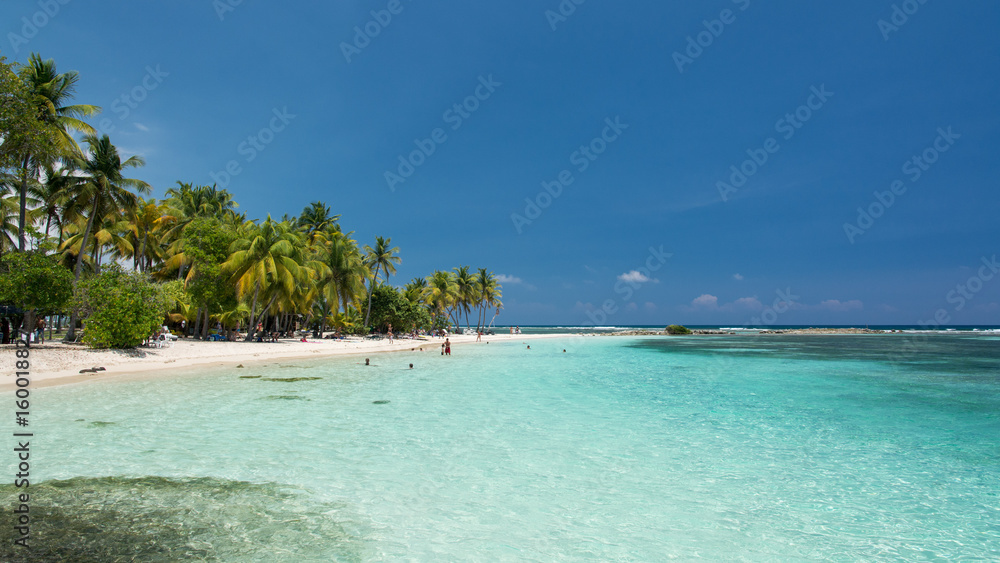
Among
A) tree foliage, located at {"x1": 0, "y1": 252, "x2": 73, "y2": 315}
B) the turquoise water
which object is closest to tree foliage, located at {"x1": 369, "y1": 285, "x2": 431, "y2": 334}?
tree foliage, located at {"x1": 0, "y1": 252, "x2": 73, "y2": 315}

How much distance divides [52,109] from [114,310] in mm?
9445

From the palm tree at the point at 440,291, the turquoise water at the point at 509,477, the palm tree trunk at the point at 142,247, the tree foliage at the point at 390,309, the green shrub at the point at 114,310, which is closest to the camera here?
the turquoise water at the point at 509,477

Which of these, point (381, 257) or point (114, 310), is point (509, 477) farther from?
point (381, 257)

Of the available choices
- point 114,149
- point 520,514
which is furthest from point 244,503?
point 114,149

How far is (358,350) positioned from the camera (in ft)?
116

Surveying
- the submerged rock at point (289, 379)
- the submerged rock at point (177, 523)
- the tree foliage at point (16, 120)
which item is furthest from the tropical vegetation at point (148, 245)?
the submerged rock at point (177, 523)

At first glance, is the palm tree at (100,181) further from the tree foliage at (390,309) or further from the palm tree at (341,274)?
the tree foliage at (390,309)

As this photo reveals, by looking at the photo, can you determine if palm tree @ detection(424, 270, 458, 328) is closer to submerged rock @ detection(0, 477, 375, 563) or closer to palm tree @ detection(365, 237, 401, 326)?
palm tree @ detection(365, 237, 401, 326)

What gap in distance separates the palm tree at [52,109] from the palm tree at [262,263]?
35.0 feet

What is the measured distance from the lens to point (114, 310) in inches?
832

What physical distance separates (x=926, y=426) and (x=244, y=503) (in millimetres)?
13509

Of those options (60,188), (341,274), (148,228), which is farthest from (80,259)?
(341,274)

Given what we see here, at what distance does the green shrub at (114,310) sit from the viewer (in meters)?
21.1

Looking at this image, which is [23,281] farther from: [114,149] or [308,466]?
[308,466]
